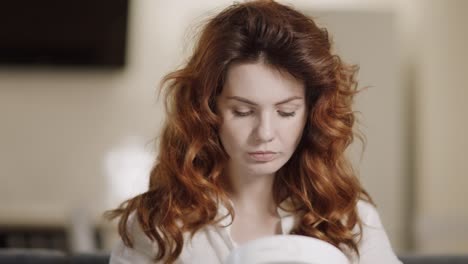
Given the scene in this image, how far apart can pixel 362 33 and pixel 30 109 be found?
1920mm

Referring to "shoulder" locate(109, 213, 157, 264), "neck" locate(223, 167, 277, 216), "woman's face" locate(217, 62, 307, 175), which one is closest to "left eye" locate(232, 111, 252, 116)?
"woman's face" locate(217, 62, 307, 175)

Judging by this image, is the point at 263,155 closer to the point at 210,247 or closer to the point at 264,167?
the point at 264,167

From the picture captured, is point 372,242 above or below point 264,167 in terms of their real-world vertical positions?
below

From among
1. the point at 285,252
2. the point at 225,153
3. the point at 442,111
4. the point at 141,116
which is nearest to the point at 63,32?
the point at 141,116

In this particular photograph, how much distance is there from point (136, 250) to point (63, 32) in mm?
3349

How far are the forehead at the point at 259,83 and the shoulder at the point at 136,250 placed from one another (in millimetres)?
316

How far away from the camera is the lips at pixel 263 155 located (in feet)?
4.75

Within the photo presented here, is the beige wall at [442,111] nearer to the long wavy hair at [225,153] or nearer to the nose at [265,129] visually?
the long wavy hair at [225,153]

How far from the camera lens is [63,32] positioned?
4.69m

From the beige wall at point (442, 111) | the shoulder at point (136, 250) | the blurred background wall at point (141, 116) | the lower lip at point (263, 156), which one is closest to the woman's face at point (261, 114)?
the lower lip at point (263, 156)

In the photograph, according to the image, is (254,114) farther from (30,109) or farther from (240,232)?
(30,109)

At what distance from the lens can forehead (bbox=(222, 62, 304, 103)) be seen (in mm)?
1417

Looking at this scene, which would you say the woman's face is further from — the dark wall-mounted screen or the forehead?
the dark wall-mounted screen

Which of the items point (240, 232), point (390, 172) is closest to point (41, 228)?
point (390, 172)
